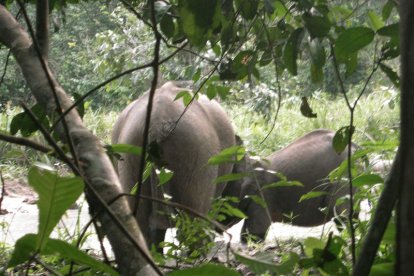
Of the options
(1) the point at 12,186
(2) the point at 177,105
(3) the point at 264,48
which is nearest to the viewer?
(3) the point at 264,48

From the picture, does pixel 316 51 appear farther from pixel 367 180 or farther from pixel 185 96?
pixel 185 96

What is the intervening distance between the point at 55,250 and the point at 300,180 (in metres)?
4.19

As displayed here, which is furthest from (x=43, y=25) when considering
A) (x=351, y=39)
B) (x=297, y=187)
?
(x=297, y=187)

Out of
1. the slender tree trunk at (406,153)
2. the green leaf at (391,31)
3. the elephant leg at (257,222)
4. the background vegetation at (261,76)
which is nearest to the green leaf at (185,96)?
the background vegetation at (261,76)

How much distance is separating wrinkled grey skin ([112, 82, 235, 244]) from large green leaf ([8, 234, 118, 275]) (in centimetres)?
236

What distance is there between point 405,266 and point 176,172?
9.59 ft

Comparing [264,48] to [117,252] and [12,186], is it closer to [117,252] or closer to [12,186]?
[117,252]

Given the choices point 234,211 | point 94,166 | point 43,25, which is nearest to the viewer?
point 94,166

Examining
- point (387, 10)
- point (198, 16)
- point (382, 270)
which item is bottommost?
point (382, 270)

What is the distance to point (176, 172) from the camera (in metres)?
3.42

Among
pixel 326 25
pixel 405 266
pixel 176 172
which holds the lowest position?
pixel 405 266

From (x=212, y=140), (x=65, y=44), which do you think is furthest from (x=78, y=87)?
(x=212, y=140)

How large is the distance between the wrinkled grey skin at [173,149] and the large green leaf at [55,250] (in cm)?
236

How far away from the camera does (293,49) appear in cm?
127
